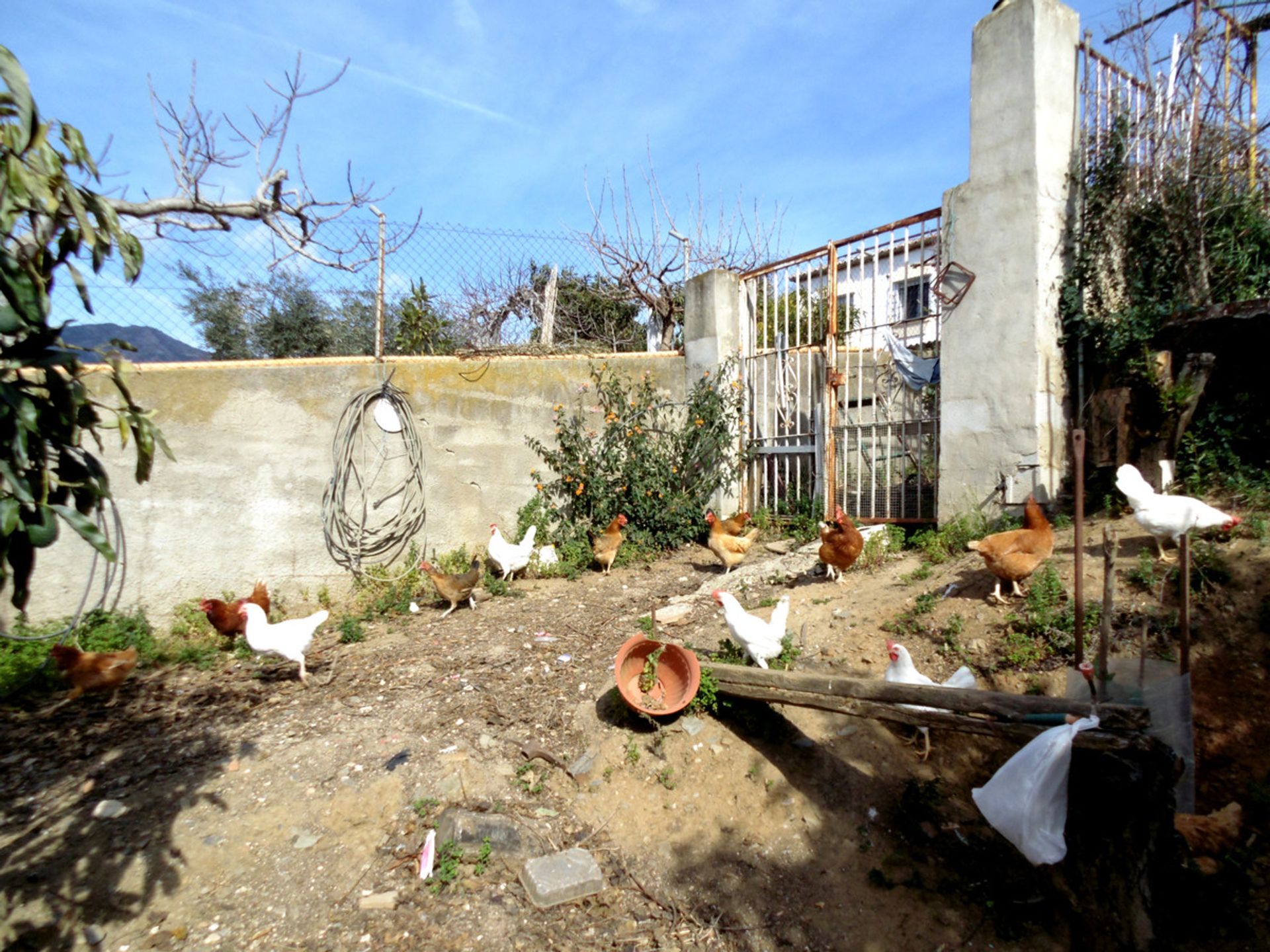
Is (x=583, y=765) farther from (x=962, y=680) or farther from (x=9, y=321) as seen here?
(x=9, y=321)

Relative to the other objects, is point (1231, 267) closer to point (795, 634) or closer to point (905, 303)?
point (905, 303)

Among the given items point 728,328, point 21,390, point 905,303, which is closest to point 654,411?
point 728,328

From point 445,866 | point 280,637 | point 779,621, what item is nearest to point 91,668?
point 280,637

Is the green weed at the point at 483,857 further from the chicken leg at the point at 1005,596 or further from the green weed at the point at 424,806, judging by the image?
the chicken leg at the point at 1005,596

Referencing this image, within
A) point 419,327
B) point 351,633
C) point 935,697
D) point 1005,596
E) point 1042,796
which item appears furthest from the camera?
point 419,327

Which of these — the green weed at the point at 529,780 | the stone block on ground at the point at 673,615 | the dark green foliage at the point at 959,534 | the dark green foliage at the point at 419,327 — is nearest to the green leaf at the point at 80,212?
the green weed at the point at 529,780

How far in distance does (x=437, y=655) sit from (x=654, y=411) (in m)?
4.07

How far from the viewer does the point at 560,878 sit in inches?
128

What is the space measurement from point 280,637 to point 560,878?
8.48 feet

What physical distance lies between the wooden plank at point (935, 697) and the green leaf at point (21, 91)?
3.56m

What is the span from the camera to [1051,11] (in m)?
5.80

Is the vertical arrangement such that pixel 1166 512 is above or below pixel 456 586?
above

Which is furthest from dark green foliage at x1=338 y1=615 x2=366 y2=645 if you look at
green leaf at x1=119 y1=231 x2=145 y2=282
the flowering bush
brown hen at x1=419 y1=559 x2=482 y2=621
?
green leaf at x1=119 y1=231 x2=145 y2=282

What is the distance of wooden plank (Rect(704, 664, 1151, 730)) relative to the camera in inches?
109
